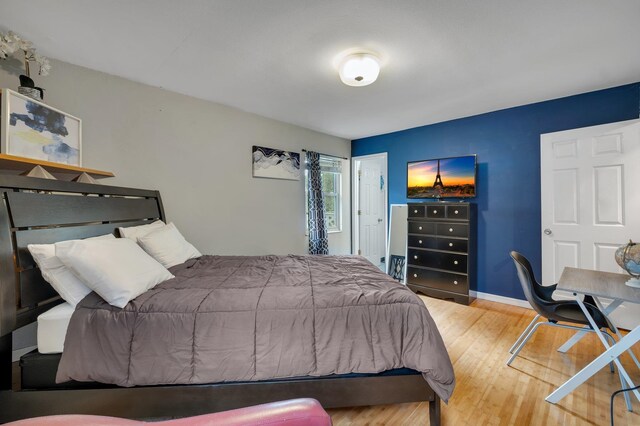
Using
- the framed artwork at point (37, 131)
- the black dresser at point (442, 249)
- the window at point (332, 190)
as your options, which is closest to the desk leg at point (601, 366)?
the black dresser at point (442, 249)

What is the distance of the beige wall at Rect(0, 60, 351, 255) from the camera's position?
90.2 inches

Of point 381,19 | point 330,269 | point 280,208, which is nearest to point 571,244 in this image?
point 330,269

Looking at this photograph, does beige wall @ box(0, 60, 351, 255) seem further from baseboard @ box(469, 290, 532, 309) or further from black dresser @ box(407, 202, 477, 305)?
baseboard @ box(469, 290, 532, 309)

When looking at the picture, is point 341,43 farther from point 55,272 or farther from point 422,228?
point 422,228

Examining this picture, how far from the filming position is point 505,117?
3.27 meters

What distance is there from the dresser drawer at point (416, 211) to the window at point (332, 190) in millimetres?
1373

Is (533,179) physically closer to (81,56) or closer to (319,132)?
(319,132)

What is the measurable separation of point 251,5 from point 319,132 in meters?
2.72

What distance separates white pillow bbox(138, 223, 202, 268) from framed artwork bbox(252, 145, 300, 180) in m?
1.40

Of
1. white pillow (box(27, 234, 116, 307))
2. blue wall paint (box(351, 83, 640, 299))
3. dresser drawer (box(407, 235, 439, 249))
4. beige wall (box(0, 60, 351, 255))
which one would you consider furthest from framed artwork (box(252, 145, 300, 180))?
white pillow (box(27, 234, 116, 307))

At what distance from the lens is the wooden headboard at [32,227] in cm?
129

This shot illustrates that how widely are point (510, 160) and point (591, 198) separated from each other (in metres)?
0.88

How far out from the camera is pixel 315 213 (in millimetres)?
4059

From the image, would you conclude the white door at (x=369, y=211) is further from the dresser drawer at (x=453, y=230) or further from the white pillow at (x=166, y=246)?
the white pillow at (x=166, y=246)
